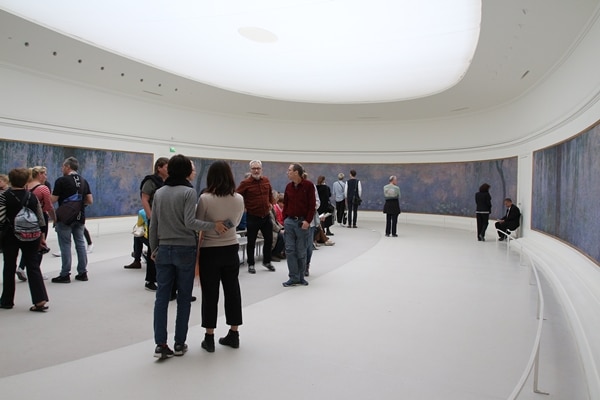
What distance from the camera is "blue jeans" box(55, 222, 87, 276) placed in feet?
19.7

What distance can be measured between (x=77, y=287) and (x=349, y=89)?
10.9 metres

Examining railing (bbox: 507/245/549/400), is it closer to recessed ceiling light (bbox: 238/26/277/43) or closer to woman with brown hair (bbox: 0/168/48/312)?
woman with brown hair (bbox: 0/168/48/312)

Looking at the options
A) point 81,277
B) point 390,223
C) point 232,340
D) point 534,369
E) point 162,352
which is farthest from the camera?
point 390,223

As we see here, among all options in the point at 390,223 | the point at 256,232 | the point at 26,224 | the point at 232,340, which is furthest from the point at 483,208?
the point at 26,224

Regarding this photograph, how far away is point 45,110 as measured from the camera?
10383 millimetres

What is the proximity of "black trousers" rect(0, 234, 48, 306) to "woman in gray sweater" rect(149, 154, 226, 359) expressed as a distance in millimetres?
2104

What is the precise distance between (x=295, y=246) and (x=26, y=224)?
358 centimetres

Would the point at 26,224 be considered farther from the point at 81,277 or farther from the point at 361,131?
the point at 361,131

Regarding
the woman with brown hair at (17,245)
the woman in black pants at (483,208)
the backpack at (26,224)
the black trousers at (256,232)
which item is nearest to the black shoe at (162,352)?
the woman with brown hair at (17,245)

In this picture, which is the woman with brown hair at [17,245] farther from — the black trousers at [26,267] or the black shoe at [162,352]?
the black shoe at [162,352]

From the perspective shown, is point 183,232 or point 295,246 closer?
point 183,232

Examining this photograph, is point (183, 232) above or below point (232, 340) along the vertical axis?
above

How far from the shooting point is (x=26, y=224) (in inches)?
185

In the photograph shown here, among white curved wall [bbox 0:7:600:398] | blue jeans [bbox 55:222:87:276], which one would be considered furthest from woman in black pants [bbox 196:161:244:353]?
blue jeans [bbox 55:222:87:276]
